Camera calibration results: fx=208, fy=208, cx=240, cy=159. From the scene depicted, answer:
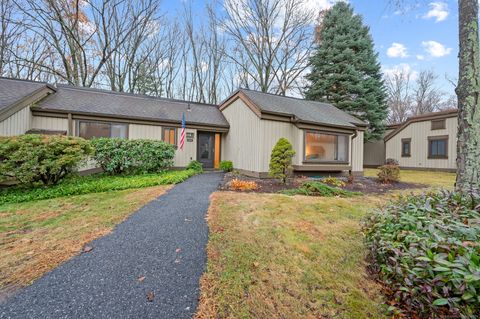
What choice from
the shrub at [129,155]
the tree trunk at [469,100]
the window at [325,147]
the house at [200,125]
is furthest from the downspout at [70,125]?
the tree trunk at [469,100]

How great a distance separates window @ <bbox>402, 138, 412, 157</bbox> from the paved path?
742 inches

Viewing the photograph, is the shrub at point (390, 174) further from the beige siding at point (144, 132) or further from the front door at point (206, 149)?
the beige siding at point (144, 132)

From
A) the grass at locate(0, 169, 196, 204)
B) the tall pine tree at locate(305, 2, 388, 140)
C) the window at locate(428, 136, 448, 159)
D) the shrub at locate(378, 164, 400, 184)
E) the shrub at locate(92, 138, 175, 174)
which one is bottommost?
the grass at locate(0, 169, 196, 204)

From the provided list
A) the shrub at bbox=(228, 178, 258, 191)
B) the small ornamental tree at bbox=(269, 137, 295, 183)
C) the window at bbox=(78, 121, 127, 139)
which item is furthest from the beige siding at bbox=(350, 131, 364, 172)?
the window at bbox=(78, 121, 127, 139)

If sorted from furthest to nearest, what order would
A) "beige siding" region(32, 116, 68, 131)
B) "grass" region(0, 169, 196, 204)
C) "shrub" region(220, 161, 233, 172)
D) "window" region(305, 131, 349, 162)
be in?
"shrub" region(220, 161, 233, 172) < "window" region(305, 131, 349, 162) < "beige siding" region(32, 116, 68, 131) < "grass" region(0, 169, 196, 204)

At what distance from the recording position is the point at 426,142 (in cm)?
1529

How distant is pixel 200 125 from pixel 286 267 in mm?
10060

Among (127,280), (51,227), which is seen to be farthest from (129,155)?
(127,280)

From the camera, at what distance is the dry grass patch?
196 centimetres

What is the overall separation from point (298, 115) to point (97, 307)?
32.4 ft

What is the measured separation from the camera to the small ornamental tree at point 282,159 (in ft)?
24.4

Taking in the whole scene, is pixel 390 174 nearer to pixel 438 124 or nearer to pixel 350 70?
pixel 438 124

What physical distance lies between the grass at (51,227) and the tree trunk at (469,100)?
19.8ft

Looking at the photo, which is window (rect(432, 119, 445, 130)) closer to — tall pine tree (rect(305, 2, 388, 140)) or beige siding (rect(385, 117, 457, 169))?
beige siding (rect(385, 117, 457, 169))
